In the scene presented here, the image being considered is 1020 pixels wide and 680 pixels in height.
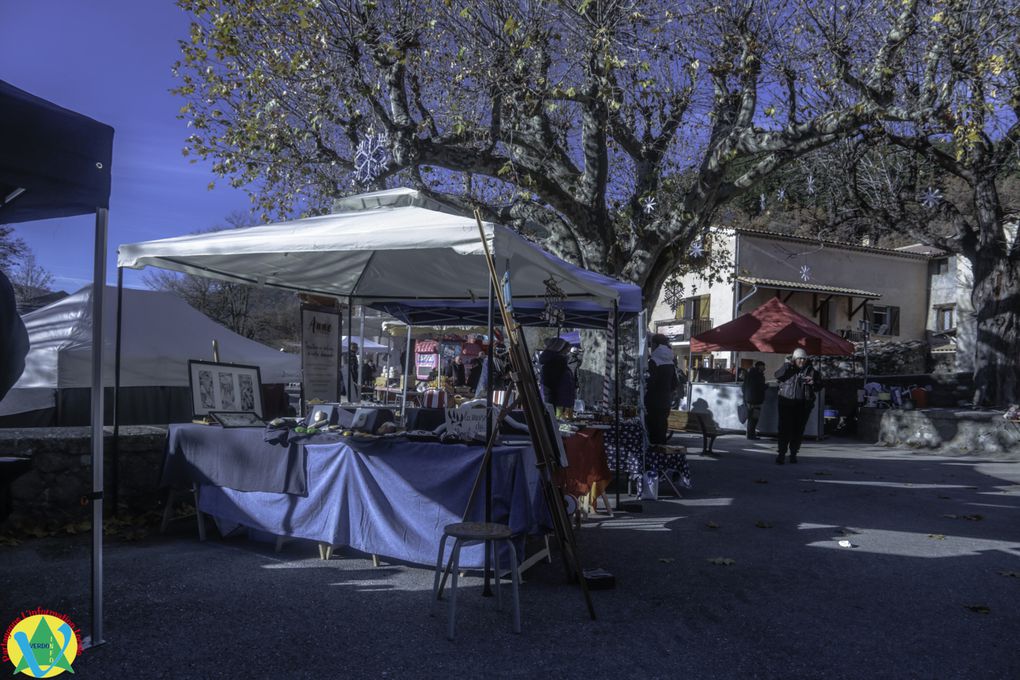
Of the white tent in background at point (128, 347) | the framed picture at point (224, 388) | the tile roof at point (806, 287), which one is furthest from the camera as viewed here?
the tile roof at point (806, 287)

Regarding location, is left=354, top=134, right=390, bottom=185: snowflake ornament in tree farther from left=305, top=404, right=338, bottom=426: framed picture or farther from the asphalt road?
the asphalt road

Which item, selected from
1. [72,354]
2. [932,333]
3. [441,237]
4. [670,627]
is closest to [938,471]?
[670,627]

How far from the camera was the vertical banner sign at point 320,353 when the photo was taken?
7285 millimetres

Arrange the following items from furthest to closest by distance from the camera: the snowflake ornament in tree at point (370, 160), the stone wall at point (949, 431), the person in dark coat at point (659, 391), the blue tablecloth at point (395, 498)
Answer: the stone wall at point (949, 431), the person in dark coat at point (659, 391), the snowflake ornament in tree at point (370, 160), the blue tablecloth at point (395, 498)

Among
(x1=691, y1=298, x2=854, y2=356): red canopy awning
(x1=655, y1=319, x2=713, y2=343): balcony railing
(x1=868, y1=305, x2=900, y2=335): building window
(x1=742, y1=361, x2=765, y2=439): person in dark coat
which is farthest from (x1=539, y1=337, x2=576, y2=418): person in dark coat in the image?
(x1=868, y1=305, x2=900, y2=335): building window

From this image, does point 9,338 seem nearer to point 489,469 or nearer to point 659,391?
point 489,469

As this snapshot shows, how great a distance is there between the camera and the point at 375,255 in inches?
297

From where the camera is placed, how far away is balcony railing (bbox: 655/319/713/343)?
32156mm

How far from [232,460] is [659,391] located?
19.2ft

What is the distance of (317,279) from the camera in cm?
795

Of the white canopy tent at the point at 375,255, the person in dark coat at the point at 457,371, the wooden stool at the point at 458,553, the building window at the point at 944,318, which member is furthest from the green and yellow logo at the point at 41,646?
the building window at the point at 944,318

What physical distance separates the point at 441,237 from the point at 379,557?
231cm

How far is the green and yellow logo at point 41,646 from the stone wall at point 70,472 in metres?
2.15

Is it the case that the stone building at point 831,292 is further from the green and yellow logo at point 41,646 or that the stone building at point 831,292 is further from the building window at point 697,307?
the green and yellow logo at point 41,646
